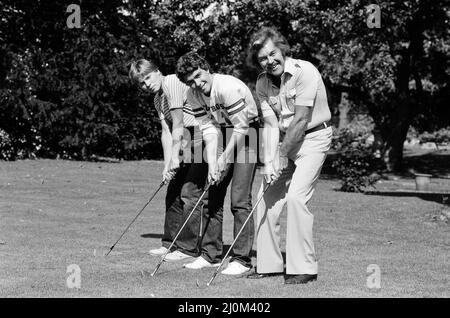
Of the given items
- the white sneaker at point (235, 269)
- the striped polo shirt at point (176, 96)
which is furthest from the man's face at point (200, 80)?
the white sneaker at point (235, 269)

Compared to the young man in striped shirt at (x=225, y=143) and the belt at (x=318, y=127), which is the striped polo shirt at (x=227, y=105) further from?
the belt at (x=318, y=127)

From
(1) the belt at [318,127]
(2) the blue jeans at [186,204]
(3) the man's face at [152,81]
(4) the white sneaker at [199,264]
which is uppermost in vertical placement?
(3) the man's face at [152,81]

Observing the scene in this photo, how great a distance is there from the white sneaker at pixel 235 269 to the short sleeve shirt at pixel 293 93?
1.30 metres

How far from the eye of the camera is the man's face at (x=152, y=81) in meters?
7.88

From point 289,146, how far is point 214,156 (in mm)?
977

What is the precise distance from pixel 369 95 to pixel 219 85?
2505 cm

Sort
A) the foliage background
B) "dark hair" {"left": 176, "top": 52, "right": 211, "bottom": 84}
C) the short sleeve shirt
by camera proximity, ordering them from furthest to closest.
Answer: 1. the foliage background
2. "dark hair" {"left": 176, "top": 52, "right": 211, "bottom": 84}
3. the short sleeve shirt

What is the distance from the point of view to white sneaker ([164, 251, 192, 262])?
309 inches

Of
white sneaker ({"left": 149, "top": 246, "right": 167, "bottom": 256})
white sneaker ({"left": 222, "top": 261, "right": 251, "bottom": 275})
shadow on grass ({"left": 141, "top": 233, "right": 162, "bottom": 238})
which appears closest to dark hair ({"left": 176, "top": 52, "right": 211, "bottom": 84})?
white sneaker ({"left": 222, "top": 261, "right": 251, "bottom": 275})

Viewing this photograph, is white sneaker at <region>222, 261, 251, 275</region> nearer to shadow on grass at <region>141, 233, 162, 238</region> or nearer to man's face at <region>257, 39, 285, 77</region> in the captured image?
man's face at <region>257, 39, 285, 77</region>

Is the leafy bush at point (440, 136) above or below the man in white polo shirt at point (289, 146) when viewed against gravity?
below

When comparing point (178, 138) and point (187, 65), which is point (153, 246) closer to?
point (178, 138)

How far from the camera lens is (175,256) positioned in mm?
7965

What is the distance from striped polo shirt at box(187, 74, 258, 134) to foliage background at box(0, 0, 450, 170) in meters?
17.2
